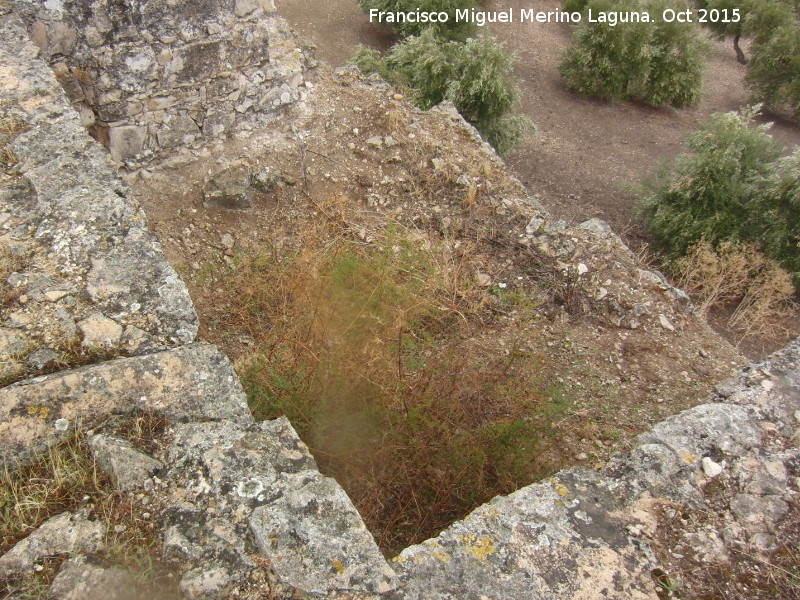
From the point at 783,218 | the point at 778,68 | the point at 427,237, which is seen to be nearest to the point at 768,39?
the point at 778,68

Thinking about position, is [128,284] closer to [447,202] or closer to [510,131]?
[447,202]

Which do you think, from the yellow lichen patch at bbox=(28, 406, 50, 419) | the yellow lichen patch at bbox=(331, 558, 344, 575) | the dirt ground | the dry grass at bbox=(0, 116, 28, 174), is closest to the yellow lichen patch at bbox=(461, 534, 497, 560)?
the yellow lichen patch at bbox=(331, 558, 344, 575)

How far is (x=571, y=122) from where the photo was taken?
410 inches

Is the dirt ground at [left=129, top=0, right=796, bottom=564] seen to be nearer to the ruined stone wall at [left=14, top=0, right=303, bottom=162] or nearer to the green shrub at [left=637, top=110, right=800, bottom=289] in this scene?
the ruined stone wall at [left=14, top=0, right=303, bottom=162]

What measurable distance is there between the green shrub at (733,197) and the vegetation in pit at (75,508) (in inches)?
282

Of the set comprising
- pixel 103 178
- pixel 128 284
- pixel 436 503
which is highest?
pixel 103 178

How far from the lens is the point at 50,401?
207 cm

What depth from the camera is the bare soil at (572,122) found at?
29.0 ft

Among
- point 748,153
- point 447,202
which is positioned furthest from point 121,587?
point 748,153

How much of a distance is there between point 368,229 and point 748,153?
5.40 m

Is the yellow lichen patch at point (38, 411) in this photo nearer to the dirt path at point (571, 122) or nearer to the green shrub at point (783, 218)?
the dirt path at point (571, 122)

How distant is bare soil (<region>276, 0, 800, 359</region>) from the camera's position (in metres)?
8.84

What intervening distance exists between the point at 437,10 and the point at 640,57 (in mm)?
3471

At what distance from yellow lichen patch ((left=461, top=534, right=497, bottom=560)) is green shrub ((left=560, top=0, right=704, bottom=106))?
1004 centimetres
